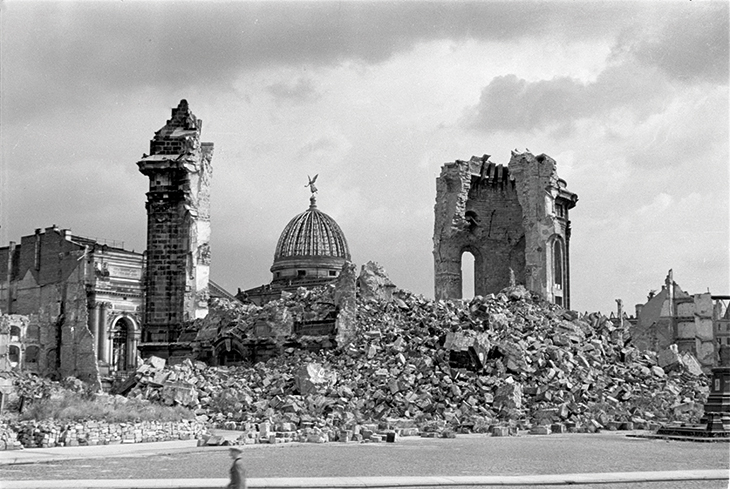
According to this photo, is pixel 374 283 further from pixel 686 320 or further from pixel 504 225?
pixel 686 320

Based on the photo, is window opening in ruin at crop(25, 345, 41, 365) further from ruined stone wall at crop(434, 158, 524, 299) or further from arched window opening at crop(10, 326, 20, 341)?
ruined stone wall at crop(434, 158, 524, 299)

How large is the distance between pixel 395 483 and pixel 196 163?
54.1ft

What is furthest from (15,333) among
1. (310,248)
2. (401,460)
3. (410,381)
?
(401,460)

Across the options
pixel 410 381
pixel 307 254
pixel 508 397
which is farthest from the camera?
pixel 307 254

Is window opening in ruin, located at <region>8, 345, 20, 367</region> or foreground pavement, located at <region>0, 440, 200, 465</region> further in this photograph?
window opening in ruin, located at <region>8, 345, 20, 367</region>

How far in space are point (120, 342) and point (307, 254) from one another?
11.9 meters

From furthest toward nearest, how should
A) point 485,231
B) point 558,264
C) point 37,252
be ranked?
point 37,252 → point 485,231 → point 558,264

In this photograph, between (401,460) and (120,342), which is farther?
(120,342)

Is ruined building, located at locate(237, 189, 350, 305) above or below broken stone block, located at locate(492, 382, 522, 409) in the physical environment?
above

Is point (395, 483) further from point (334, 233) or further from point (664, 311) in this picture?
point (334, 233)

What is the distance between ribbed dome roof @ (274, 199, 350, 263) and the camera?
58156 mm

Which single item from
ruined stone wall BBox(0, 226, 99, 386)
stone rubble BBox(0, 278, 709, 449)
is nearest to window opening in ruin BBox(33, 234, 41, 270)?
ruined stone wall BBox(0, 226, 99, 386)

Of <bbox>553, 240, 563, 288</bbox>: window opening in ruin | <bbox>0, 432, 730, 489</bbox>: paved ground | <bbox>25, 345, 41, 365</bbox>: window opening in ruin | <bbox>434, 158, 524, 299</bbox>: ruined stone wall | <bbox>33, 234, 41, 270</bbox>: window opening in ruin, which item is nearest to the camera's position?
<bbox>0, 432, 730, 489</bbox>: paved ground

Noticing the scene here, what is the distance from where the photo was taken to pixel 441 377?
20.8 metres
